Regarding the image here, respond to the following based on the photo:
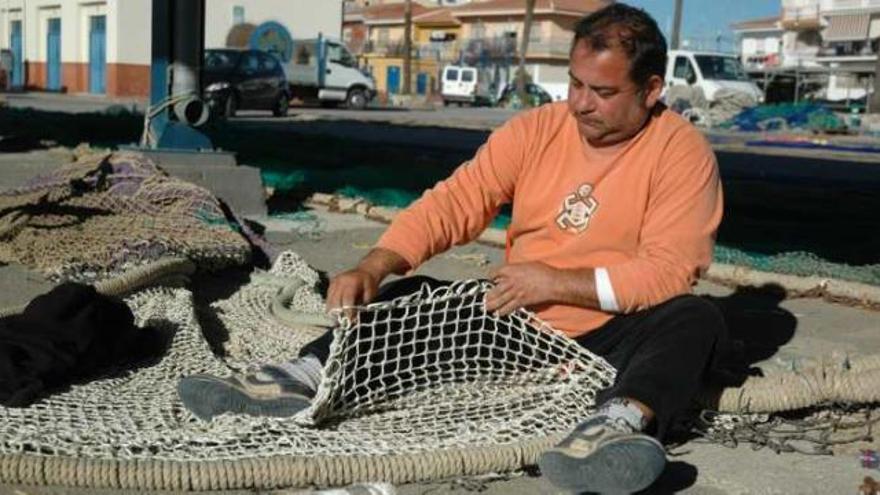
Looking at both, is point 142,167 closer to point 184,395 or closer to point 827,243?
point 184,395

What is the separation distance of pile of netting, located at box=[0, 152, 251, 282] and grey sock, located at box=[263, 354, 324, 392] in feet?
6.22

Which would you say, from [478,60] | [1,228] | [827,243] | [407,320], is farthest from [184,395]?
[478,60]

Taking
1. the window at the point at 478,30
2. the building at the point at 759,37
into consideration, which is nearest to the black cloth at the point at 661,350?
the window at the point at 478,30

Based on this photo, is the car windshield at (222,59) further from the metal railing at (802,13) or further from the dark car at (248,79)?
the metal railing at (802,13)

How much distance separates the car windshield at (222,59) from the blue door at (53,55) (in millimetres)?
22432

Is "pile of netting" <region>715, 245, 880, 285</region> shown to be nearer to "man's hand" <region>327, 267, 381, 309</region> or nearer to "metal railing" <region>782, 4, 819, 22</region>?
"man's hand" <region>327, 267, 381, 309</region>

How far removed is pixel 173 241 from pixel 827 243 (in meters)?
4.15

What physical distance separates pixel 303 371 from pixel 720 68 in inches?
1191

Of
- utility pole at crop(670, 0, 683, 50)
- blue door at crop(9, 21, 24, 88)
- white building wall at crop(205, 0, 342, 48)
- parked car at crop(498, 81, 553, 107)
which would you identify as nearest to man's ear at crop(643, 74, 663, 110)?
parked car at crop(498, 81, 553, 107)

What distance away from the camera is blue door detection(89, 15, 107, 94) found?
144 feet

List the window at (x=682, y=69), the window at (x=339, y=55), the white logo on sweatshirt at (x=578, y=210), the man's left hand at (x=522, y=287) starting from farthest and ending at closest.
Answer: the window at (x=339, y=55) < the window at (x=682, y=69) < the white logo on sweatshirt at (x=578, y=210) < the man's left hand at (x=522, y=287)

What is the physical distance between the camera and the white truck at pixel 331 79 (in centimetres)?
3388

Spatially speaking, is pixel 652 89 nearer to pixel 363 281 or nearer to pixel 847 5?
pixel 363 281

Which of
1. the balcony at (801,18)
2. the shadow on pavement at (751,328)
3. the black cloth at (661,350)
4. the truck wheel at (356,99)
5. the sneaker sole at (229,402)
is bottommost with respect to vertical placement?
the shadow on pavement at (751,328)
